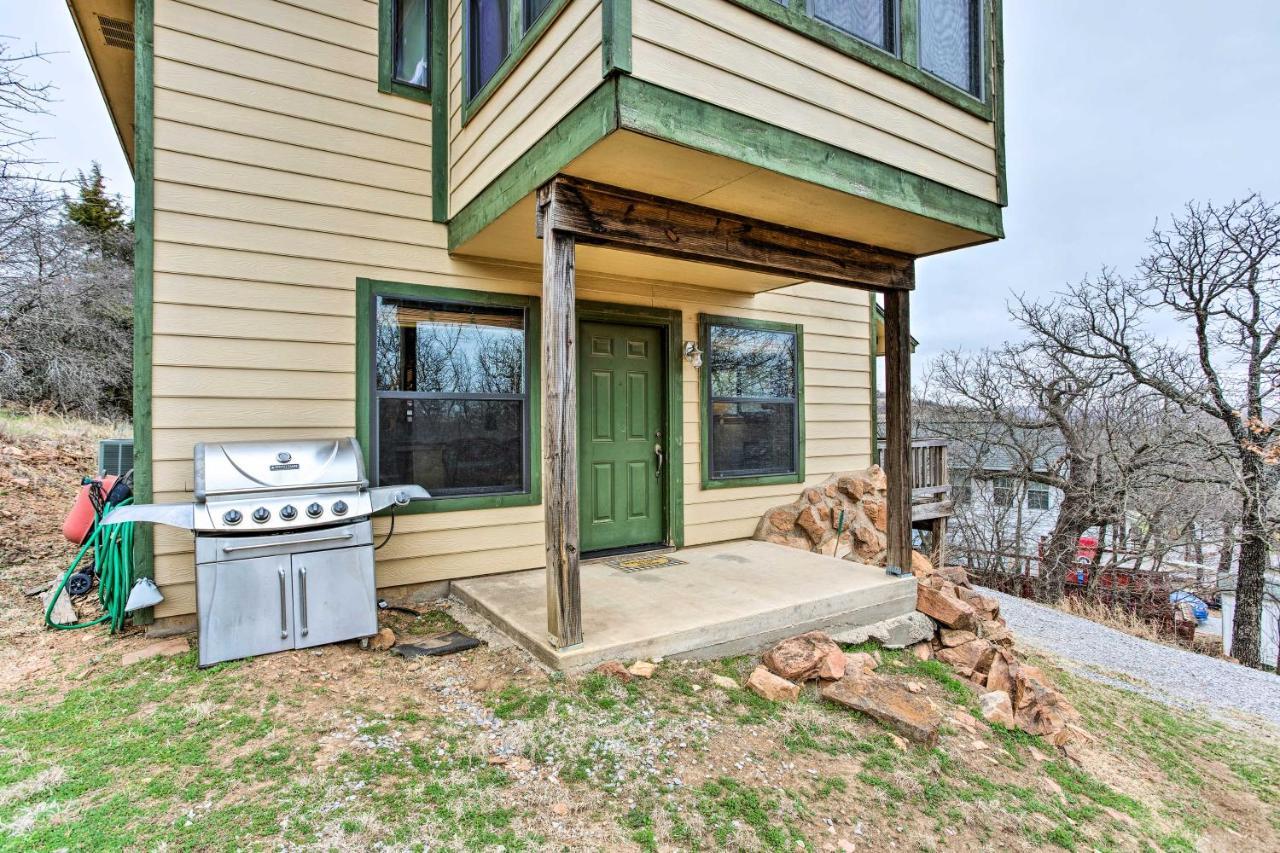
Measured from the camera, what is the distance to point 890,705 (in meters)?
2.77

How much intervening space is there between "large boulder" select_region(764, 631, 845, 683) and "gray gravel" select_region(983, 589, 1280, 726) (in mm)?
2930

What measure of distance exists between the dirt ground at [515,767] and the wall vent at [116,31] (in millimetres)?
3498

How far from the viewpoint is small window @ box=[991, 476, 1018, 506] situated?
11.1 m

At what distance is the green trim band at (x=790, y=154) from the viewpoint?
2428mm

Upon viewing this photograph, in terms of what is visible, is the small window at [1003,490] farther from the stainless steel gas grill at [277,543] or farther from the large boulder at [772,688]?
the stainless steel gas grill at [277,543]

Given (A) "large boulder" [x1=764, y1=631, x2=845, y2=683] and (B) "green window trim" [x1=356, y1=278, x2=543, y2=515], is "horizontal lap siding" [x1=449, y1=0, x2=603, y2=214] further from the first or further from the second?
(A) "large boulder" [x1=764, y1=631, x2=845, y2=683]

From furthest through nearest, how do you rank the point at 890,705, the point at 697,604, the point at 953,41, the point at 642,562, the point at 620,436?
the point at 620,436
the point at 642,562
the point at 953,41
the point at 697,604
the point at 890,705

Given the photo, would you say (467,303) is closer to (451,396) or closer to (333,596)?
(451,396)

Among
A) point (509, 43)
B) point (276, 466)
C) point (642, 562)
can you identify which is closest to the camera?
point (276, 466)

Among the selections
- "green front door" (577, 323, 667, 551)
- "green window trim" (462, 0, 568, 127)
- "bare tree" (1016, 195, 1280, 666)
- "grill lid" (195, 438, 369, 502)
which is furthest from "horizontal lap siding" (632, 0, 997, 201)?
"bare tree" (1016, 195, 1280, 666)

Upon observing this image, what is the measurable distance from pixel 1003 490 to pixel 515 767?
11.5 metres

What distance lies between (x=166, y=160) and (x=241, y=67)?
0.70 meters

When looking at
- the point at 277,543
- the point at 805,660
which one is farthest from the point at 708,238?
the point at 277,543

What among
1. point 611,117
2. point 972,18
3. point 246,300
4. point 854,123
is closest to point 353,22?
point 246,300
